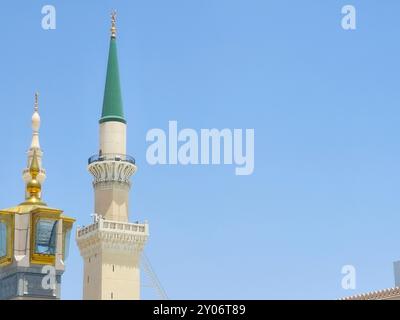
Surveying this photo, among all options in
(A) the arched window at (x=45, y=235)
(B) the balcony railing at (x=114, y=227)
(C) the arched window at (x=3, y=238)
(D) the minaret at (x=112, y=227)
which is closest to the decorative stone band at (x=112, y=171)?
(D) the minaret at (x=112, y=227)

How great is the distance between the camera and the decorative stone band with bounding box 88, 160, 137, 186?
109125 millimetres

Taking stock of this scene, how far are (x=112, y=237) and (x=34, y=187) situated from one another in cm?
2354

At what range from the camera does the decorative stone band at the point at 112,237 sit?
106 meters

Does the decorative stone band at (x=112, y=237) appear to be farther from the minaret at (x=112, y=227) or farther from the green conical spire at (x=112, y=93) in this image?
the green conical spire at (x=112, y=93)

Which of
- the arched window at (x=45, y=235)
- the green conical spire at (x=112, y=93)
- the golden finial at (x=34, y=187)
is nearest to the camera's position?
the green conical spire at (x=112, y=93)

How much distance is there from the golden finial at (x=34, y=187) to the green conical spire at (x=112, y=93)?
17730 mm

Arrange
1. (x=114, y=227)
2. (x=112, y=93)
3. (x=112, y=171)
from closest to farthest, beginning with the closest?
(x=114, y=227) < (x=112, y=171) < (x=112, y=93)

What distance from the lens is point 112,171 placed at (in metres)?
109

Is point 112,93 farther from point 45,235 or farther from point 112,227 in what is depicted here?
point 45,235

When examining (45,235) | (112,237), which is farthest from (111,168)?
(45,235)
